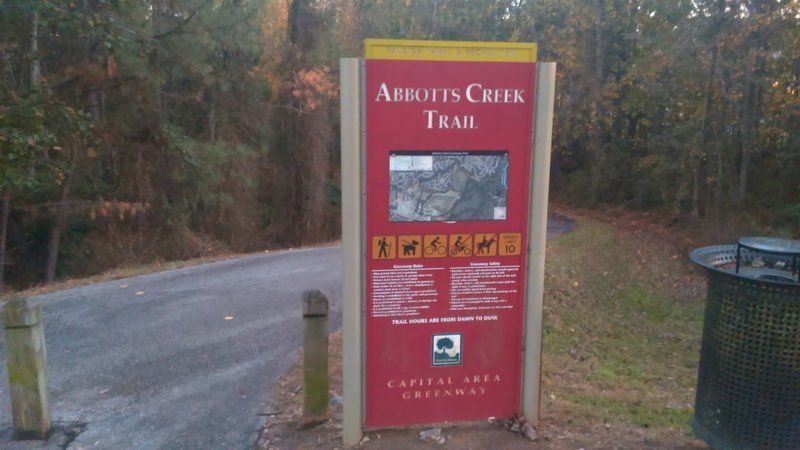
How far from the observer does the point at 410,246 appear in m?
4.19

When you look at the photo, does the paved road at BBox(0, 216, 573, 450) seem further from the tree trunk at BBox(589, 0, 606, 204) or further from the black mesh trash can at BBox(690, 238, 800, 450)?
the tree trunk at BBox(589, 0, 606, 204)

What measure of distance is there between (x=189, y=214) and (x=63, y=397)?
18.3m

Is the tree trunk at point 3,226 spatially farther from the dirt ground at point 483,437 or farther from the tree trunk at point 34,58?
the dirt ground at point 483,437

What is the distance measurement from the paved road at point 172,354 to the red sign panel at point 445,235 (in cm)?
136

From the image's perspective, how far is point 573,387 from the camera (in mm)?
6531

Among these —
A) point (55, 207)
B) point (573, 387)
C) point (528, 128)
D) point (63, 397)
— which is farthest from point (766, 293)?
point (55, 207)

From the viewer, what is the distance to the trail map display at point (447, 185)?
4.11 metres

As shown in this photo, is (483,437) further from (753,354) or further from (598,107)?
(598,107)

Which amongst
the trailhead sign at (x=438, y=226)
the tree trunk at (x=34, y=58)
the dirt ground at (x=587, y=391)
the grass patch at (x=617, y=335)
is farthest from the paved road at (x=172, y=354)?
the tree trunk at (x=34, y=58)

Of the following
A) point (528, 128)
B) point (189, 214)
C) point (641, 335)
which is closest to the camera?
point (528, 128)

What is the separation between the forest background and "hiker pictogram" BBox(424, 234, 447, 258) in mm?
10192

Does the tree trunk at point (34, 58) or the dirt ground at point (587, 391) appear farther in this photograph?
the tree trunk at point (34, 58)

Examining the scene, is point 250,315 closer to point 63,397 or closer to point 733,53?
point 63,397

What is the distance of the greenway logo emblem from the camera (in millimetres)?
4344
